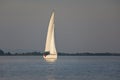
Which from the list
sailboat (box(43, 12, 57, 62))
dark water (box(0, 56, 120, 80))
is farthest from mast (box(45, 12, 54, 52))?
dark water (box(0, 56, 120, 80))

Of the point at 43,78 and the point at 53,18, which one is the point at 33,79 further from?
the point at 53,18

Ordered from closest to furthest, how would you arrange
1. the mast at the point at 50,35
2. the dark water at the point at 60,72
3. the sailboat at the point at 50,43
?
the dark water at the point at 60,72 < the sailboat at the point at 50,43 < the mast at the point at 50,35

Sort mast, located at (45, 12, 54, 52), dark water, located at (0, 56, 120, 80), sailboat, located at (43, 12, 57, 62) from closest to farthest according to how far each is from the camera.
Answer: dark water, located at (0, 56, 120, 80) < sailboat, located at (43, 12, 57, 62) < mast, located at (45, 12, 54, 52)

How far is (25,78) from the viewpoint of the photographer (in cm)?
6019

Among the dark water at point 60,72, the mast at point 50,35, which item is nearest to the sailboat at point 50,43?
the mast at point 50,35

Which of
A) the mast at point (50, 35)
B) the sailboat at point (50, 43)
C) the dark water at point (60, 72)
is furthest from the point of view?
the mast at point (50, 35)

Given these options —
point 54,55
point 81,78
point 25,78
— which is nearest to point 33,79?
point 25,78

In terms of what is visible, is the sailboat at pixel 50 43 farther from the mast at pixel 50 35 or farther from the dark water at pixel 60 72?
the dark water at pixel 60 72

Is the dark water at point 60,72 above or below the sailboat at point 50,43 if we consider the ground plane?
below

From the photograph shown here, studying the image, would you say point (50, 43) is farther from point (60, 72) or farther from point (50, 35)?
point (60, 72)

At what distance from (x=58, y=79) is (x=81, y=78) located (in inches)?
106

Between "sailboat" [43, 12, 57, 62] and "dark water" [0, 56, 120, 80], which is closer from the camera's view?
"dark water" [0, 56, 120, 80]

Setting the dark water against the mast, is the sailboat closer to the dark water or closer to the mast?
the mast

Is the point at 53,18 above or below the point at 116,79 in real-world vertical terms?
above
